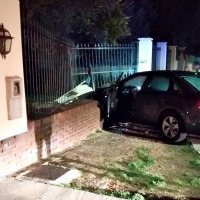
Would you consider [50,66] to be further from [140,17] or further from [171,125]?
[140,17]

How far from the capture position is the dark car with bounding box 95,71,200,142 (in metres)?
7.35

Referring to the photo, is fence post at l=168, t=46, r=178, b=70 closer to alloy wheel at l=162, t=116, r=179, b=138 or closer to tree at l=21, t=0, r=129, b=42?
tree at l=21, t=0, r=129, b=42

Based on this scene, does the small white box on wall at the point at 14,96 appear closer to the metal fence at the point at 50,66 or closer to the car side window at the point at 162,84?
the metal fence at the point at 50,66

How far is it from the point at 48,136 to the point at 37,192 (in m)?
1.78

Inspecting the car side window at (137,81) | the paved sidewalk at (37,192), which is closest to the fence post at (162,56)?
the car side window at (137,81)

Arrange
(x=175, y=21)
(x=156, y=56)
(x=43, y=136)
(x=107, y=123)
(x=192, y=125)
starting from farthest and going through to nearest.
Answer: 1. (x=175, y=21)
2. (x=156, y=56)
3. (x=107, y=123)
4. (x=192, y=125)
5. (x=43, y=136)

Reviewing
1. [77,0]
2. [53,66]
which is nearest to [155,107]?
[53,66]

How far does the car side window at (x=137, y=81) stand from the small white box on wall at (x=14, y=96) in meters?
4.17

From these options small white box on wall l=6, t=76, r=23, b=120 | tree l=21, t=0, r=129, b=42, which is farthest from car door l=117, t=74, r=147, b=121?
small white box on wall l=6, t=76, r=23, b=120

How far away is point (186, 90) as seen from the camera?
7.46 metres

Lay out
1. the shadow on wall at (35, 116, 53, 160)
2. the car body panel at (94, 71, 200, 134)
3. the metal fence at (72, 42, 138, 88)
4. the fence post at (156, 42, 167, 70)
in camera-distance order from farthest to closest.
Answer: the fence post at (156, 42, 167, 70) → the metal fence at (72, 42, 138, 88) → the car body panel at (94, 71, 200, 134) → the shadow on wall at (35, 116, 53, 160)

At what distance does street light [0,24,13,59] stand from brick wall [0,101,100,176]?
1.27m

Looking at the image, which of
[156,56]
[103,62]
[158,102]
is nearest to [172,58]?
[156,56]

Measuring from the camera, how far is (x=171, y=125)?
25.3ft
